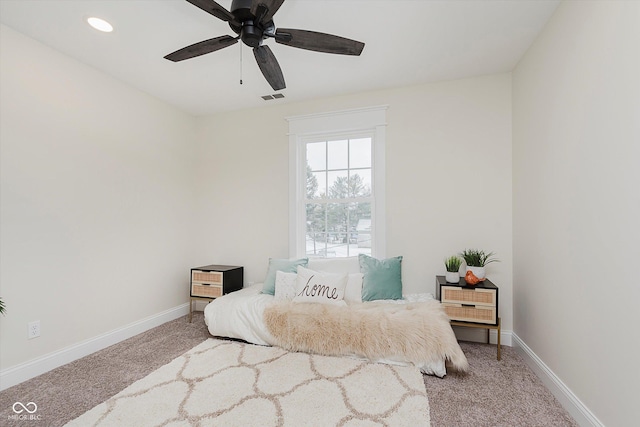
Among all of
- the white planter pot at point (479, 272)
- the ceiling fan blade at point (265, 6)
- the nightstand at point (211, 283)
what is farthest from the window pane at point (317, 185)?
the ceiling fan blade at point (265, 6)

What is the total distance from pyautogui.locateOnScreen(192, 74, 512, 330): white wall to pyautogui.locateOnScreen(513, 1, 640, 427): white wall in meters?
0.43

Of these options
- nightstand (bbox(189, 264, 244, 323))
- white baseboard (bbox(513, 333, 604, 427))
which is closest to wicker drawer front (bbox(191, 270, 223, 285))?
nightstand (bbox(189, 264, 244, 323))

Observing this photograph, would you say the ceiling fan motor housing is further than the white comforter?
No

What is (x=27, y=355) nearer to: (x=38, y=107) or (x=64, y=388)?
(x=64, y=388)

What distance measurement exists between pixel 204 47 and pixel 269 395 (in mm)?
2285

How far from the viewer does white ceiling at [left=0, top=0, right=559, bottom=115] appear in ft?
6.61

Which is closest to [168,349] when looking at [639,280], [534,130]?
[639,280]

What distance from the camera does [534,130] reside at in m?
2.39

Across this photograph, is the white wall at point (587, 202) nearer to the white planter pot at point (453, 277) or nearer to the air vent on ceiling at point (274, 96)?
→ the white planter pot at point (453, 277)

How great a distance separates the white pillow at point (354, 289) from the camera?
9.55 feet

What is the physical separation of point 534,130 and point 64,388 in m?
4.09

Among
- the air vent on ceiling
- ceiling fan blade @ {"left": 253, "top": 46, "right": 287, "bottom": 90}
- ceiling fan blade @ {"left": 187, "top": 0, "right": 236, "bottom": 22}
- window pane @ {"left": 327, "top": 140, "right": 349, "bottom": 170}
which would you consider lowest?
window pane @ {"left": 327, "top": 140, "right": 349, "bottom": 170}

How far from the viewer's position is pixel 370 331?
7.77 feet

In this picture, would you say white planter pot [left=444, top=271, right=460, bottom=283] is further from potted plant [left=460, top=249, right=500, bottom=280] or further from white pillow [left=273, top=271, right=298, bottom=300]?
white pillow [left=273, top=271, right=298, bottom=300]
